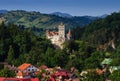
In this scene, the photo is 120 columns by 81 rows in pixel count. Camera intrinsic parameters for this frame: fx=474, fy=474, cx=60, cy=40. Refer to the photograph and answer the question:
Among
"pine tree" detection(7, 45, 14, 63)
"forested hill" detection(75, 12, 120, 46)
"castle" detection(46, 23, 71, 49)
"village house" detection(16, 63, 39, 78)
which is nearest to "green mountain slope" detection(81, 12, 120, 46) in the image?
"forested hill" detection(75, 12, 120, 46)

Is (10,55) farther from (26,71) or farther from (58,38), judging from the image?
(58,38)

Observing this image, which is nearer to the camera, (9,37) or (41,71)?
(41,71)

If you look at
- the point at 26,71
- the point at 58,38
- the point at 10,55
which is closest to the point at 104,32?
the point at 58,38

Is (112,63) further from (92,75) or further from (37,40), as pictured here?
(92,75)

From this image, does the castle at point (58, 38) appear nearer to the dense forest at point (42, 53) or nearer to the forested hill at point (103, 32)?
the dense forest at point (42, 53)

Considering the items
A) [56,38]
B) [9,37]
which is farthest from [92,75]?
[56,38]

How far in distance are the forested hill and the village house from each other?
55.9m

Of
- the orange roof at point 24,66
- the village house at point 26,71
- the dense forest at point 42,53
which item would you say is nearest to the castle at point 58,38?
the dense forest at point 42,53

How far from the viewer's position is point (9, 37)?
86.2 metres

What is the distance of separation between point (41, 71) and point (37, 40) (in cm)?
2609

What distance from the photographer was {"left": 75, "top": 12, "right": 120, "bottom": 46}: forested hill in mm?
128750

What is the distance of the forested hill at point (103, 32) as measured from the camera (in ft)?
422

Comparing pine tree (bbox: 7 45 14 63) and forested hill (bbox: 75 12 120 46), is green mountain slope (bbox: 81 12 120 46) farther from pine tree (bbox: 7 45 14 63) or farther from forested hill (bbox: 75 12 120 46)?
pine tree (bbox: 7 45 14 63)

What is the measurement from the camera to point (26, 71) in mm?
70125
